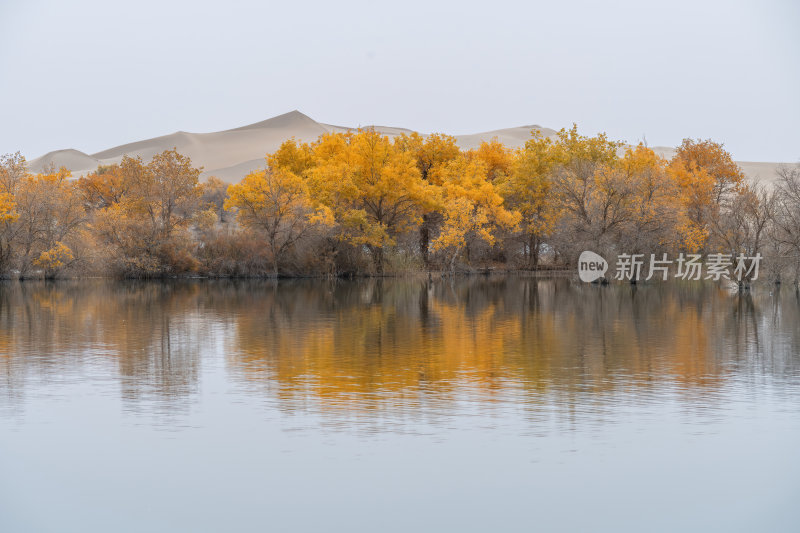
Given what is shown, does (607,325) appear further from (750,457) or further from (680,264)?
(680,264)

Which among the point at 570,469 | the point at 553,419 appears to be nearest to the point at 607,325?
the point at 553,419

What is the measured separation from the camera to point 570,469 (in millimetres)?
9492

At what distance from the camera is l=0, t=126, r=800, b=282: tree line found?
48.8 meters

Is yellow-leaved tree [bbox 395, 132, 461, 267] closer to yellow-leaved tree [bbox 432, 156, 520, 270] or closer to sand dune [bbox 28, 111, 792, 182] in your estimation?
yellow-leaved tree [bbox 432, 156, 520, 270]

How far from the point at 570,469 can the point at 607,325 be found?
15.6 m

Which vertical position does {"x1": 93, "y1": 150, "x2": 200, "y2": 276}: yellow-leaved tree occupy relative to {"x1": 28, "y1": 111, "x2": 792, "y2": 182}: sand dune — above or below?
below

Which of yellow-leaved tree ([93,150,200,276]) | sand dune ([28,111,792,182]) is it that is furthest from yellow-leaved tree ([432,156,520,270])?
sand dune ([28,111,792,182])

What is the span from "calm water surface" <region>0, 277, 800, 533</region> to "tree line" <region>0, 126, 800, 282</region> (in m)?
28.8

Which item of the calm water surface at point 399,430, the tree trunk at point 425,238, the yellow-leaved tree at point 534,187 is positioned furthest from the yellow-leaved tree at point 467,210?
the calm water surface at point 399,430

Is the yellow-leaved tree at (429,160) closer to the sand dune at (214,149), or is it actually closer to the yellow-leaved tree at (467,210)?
the yellow-leaved tree at (467,210)

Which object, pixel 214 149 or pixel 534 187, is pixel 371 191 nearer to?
pixel 534 187

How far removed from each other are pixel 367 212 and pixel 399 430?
47203 mm

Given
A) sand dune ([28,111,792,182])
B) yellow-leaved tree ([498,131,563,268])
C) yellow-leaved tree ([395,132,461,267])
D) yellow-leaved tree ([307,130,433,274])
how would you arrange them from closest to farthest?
yellow-leaved tree ([307,130,433,274]) → yellow-leaved tree ([395,132,461,267]) → yellow-leaved tree ([498,131,563,268]) → sand dune ([28,111,792,182])

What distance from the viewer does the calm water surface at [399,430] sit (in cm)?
848
